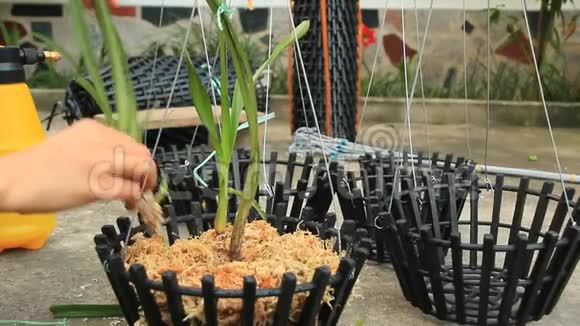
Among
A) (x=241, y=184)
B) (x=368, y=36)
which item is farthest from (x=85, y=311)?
(x=368, y=36)

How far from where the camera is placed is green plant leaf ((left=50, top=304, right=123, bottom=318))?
1292 mm

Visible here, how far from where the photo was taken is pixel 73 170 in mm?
697

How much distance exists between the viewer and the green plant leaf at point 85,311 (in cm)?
129

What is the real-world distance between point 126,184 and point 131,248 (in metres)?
0.31

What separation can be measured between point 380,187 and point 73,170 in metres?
0.99

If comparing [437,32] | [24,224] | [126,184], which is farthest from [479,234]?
[437,32]

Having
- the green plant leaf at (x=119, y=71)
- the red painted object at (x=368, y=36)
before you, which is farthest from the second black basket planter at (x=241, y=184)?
the red painted object at (x=368, y=36)

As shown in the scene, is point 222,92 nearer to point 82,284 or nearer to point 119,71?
point 119,71

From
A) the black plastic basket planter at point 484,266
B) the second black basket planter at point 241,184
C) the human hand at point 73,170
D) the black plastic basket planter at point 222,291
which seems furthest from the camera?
the second black basket planter at point 241,184

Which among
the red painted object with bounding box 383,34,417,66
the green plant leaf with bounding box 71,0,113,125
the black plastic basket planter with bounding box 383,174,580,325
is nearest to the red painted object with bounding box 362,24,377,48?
the red painted object with bounding box 383,34,417,66

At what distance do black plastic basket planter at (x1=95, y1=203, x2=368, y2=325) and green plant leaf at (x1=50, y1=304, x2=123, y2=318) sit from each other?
0.98 feet

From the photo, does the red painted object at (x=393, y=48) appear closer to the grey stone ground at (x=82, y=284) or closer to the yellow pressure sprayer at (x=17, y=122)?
the grey stone ground at (x=82, y=284)

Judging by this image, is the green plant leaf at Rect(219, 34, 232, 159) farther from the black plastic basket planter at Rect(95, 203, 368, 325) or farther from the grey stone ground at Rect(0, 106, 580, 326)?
the grey stone ground at Rect(0, 106, 580, 326)

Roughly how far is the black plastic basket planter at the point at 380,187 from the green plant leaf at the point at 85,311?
0.53 m
